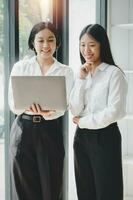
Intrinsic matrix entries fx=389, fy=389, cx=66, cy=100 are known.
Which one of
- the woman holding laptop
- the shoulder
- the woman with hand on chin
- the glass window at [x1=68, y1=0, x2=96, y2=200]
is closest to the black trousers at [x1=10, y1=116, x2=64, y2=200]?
the woman holding laptop

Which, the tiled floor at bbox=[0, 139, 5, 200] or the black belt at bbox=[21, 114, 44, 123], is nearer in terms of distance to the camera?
the black belt at bbox=[21, 114, 44, 123]

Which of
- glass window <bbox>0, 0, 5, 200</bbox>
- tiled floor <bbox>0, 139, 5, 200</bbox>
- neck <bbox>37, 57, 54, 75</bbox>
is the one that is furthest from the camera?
tiled floor <bbox>0, 139, 5, 200</bbox>

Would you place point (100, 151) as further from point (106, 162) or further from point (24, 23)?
point (24, 23)

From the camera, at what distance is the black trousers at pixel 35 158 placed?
234 cm

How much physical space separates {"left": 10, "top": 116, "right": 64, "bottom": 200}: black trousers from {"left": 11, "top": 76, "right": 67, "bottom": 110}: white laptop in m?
0.14

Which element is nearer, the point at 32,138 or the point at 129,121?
the point at 32,138

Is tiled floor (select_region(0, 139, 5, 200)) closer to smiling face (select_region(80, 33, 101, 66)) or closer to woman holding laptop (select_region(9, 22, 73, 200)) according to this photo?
woman holding laptop (select_region(9, 22, 73, 200))

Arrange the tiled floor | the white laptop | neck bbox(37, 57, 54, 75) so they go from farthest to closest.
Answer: the tiled floor < neck bbox(37, 57, 54, 75) < the white laptop

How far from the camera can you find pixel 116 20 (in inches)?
137

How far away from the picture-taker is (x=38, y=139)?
7.68ft

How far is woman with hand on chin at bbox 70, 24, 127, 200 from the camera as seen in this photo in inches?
89.2

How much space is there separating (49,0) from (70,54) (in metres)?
0.49

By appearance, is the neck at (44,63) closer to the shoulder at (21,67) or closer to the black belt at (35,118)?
the shoulder at (21,67)

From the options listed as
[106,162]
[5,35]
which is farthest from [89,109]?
[5,35]
